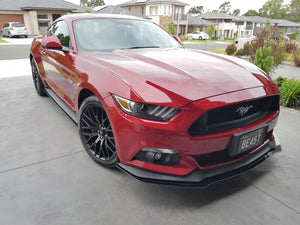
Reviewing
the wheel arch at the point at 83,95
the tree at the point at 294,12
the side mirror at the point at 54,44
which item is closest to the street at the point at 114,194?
the wheel arch at the point at 83,95

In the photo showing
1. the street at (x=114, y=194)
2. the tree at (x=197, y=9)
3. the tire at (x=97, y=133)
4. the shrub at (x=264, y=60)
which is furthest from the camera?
the tree at (x=197, y=9)

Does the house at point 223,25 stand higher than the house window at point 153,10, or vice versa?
the house window at point 153,10

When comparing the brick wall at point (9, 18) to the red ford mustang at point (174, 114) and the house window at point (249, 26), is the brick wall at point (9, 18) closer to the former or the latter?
the red ford mustang at point (174, 114)

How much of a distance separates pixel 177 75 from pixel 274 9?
108913 mm

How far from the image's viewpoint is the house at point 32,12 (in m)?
32.2

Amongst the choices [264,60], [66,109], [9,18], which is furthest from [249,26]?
[66,109]

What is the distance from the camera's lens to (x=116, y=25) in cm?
317

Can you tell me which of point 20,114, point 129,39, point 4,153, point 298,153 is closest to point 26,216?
point 4,153

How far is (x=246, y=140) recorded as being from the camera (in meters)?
1.94

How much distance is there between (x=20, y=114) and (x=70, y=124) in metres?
1.02

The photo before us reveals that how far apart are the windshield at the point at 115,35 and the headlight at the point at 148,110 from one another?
1260mm

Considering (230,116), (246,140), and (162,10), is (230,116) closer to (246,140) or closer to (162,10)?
(246,140)

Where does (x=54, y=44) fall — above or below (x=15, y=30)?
above

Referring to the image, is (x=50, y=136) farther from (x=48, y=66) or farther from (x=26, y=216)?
(x=26, y=216)
